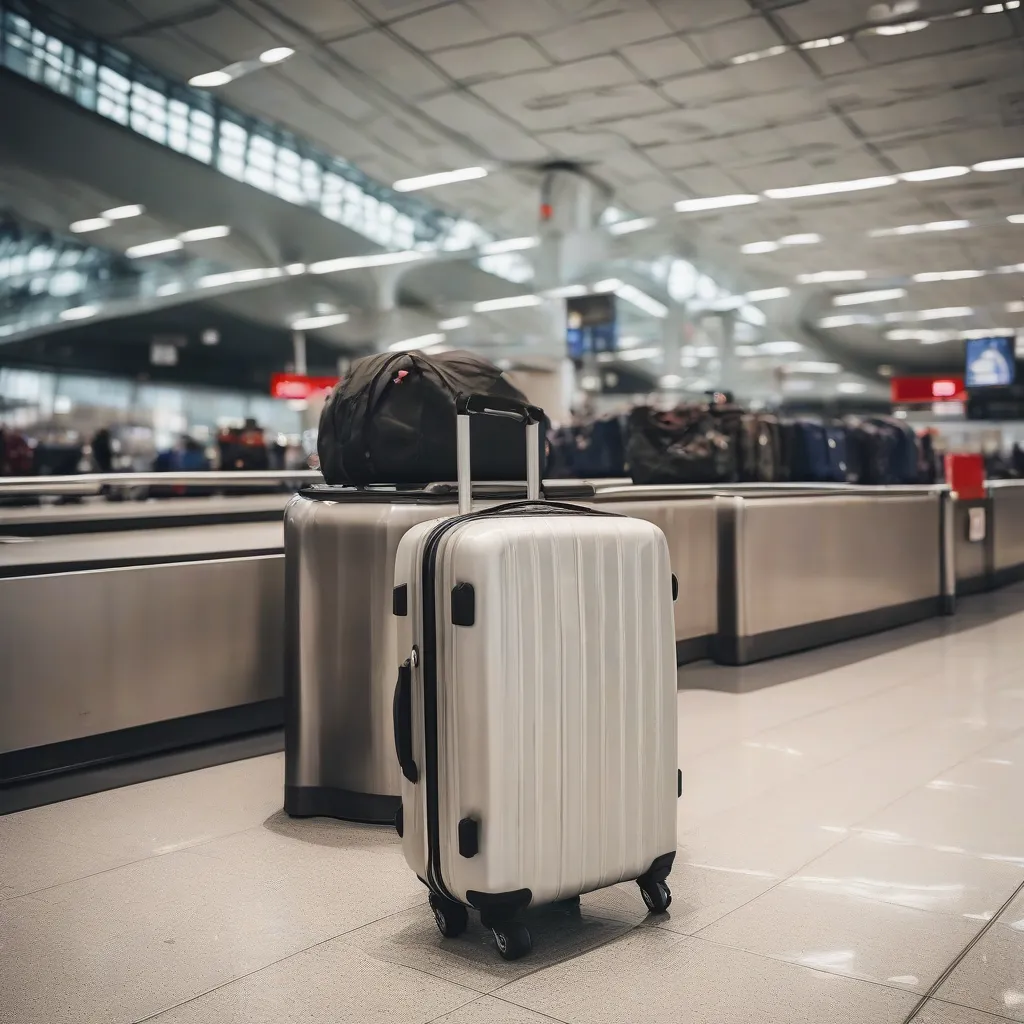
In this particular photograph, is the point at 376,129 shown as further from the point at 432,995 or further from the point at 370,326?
the point at 432,995

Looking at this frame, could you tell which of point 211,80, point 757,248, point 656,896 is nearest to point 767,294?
point 757,248

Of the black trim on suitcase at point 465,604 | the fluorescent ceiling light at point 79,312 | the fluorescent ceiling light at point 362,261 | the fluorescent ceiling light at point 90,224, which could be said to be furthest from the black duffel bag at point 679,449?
the fluorescent ceiling light at point 79,312

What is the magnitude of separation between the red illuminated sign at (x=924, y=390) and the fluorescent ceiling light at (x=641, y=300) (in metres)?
7.77

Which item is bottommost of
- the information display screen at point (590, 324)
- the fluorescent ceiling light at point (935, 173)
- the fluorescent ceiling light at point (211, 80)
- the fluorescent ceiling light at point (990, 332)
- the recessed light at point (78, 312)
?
the information display screen at point (590, 324)

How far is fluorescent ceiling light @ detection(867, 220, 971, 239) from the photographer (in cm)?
1912

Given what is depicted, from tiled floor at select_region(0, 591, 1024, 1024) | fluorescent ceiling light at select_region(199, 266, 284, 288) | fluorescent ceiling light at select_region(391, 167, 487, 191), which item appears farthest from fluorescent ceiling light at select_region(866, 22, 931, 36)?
fluorescent ceiling light at select_region(199, 266, 284, 288)

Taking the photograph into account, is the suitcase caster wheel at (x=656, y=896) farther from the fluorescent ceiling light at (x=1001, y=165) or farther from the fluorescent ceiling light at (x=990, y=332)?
the fluorescent ceiling light at (x=990, y=332)

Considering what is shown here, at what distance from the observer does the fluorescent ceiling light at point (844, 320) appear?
97.2 ft

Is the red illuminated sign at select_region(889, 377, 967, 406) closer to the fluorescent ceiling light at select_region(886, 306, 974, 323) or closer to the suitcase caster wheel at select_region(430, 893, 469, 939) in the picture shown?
the fluorescent ceiling light at select_region(886, 306, 974, 323)

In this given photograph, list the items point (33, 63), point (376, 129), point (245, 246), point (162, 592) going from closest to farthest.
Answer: point (162, 592), point (33, 63), point (376, 129), point (245, 246)

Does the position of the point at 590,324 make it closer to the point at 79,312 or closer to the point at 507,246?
the point at 507,246

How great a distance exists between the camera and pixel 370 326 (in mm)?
25266

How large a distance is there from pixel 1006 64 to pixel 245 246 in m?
13.9

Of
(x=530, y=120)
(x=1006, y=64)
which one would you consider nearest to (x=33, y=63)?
(x=530, y=120)
